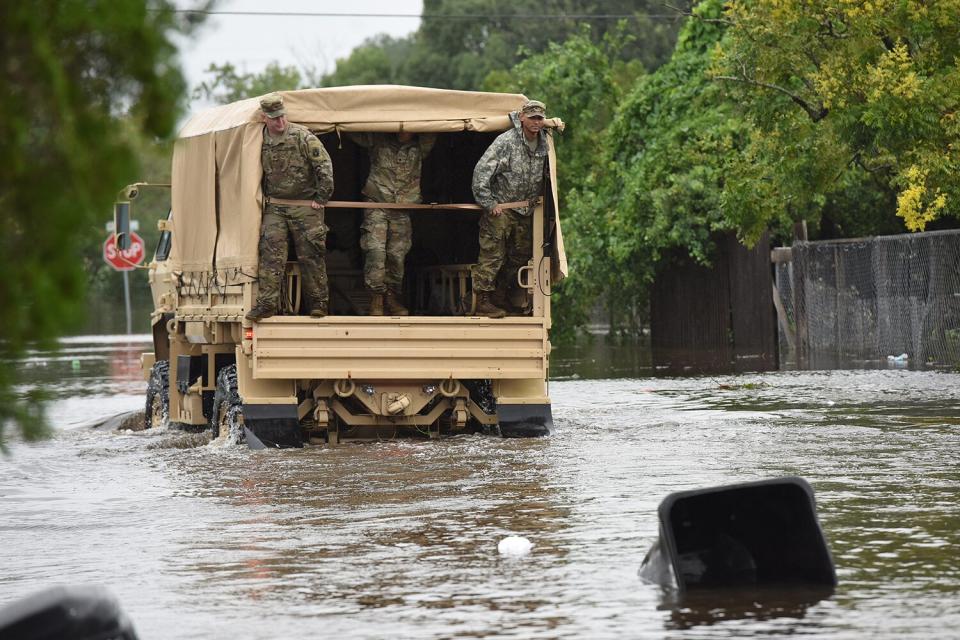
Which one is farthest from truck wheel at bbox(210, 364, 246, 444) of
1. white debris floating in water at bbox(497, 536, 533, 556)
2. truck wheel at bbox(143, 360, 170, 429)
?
white debris floating in water at bbox(497, 536, 533, 556)

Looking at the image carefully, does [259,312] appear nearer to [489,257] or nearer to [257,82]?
[489,257]

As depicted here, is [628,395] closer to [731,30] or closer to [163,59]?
[731,30]

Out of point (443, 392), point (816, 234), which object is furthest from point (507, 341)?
point (816, 234)

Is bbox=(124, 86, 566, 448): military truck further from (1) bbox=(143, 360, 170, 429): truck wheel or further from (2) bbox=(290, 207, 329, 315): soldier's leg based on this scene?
(1) bbox=(143, 360, 170, 429): truck wheel

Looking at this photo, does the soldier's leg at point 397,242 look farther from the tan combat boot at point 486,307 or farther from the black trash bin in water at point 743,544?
the black trash bin in water at point 743,544

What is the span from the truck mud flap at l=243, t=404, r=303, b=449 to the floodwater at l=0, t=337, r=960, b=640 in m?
0.22

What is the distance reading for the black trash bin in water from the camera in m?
7.61

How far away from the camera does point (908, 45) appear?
2148 cm

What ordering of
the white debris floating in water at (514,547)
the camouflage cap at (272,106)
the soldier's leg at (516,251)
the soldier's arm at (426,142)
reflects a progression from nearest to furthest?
the white debris floating in water at (514,547) → the camouflage cap at (272,106) → the soldier's leg at (516,251) → the soldier's arm at (426,142)

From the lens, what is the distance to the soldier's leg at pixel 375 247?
1493cm

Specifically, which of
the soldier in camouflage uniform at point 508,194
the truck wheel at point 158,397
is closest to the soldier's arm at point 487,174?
the soldier in camouflage uniform at point 508,194

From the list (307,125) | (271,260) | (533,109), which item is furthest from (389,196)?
(533,109)

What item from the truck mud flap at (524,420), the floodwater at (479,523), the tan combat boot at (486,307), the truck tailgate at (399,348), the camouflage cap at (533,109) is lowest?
the floodwater at (479,523)

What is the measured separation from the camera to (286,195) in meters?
14.3
